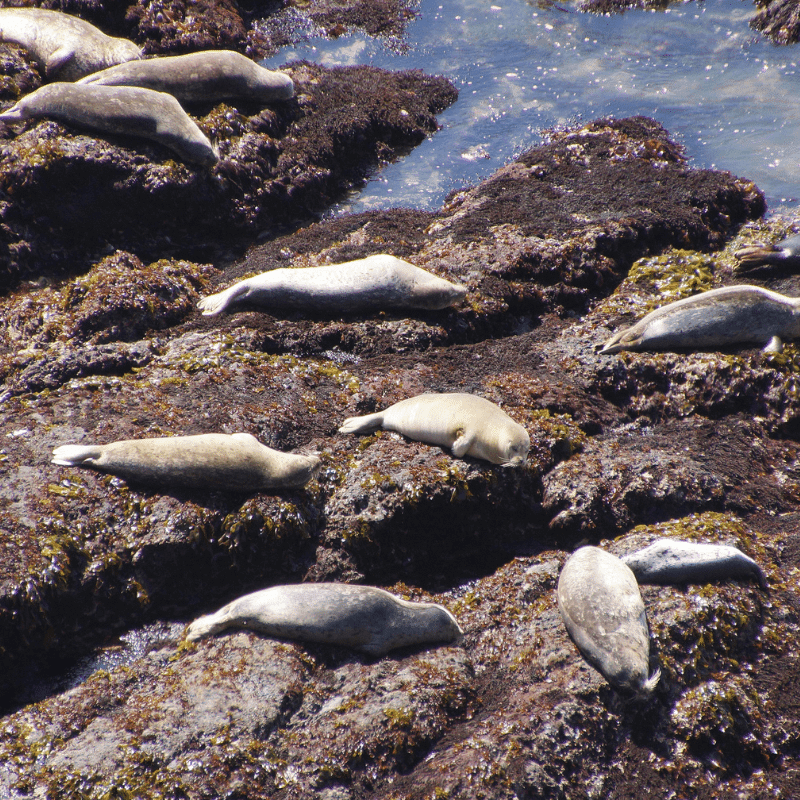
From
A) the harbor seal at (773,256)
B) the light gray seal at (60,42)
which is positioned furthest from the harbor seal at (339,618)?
the light gray seal at (60,42)

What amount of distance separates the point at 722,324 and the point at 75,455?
430 centimetres

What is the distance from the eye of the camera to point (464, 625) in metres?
3.20

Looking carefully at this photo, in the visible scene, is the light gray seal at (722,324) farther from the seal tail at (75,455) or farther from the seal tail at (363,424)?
the seal tail at (75,455)

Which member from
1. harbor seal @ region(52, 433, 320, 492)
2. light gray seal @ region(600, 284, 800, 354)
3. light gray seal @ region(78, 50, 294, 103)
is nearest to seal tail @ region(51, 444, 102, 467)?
harbor seal @ region(52, 433, 320, 492)

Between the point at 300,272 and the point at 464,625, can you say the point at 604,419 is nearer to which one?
the point at 464,625

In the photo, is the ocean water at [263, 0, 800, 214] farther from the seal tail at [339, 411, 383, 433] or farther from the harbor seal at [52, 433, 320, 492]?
the harbor seal at [52, 433, 320, 492]

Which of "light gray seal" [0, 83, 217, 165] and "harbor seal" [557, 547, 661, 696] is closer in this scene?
"harbor seal" [557, 547, 661, 696]

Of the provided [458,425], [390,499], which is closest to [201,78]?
[458,425]

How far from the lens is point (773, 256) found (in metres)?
5.25

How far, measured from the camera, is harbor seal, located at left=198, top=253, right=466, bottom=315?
15.9 ft

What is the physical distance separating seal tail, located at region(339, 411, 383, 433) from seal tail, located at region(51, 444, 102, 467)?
1432mm

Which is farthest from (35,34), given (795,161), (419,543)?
(795,161)

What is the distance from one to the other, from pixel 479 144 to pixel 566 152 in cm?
130

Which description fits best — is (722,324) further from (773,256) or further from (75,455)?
(75,455)
